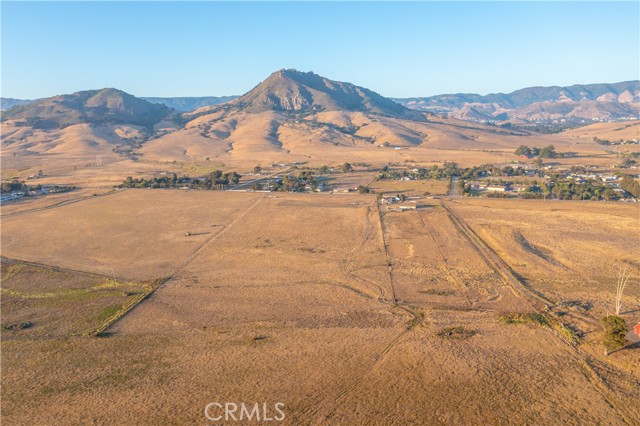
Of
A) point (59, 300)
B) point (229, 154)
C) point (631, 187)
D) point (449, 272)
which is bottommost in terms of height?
point (449, 272)

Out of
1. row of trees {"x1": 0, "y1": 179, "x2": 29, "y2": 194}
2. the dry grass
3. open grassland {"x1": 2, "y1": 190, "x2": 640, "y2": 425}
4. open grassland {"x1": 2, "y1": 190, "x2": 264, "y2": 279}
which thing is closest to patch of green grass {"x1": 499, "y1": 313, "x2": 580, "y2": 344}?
open grassland {"x1": 2, "y1": 190, "x2": 640, "y2": 425}

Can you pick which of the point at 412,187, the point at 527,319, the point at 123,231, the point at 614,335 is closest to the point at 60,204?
the point at 123,231

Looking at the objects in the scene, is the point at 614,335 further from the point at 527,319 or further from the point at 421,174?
the point at 421,174

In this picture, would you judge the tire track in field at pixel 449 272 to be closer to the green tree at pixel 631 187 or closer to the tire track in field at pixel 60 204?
the green tree at pixel 631 187

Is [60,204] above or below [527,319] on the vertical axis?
above

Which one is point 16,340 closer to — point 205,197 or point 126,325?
point 126,325

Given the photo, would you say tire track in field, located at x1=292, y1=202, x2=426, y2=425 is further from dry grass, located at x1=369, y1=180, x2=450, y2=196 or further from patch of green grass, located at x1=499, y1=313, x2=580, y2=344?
dry grass, located at x1=369, y1=180, x2=450, y2=196

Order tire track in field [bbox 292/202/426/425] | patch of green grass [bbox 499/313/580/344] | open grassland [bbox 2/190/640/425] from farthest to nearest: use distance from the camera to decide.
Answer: patch of green grass [bbox 499/313/580/344] < open grassland [bbox 2/190/640/425] < tire track in field [bbox 292/202/426/425]

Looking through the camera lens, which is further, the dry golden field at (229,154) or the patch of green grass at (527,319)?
the dry golden field at (229,154)

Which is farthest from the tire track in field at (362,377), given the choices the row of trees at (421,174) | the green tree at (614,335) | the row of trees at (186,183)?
the row of trees at (421,174)

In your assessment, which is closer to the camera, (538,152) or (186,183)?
(186,183)
